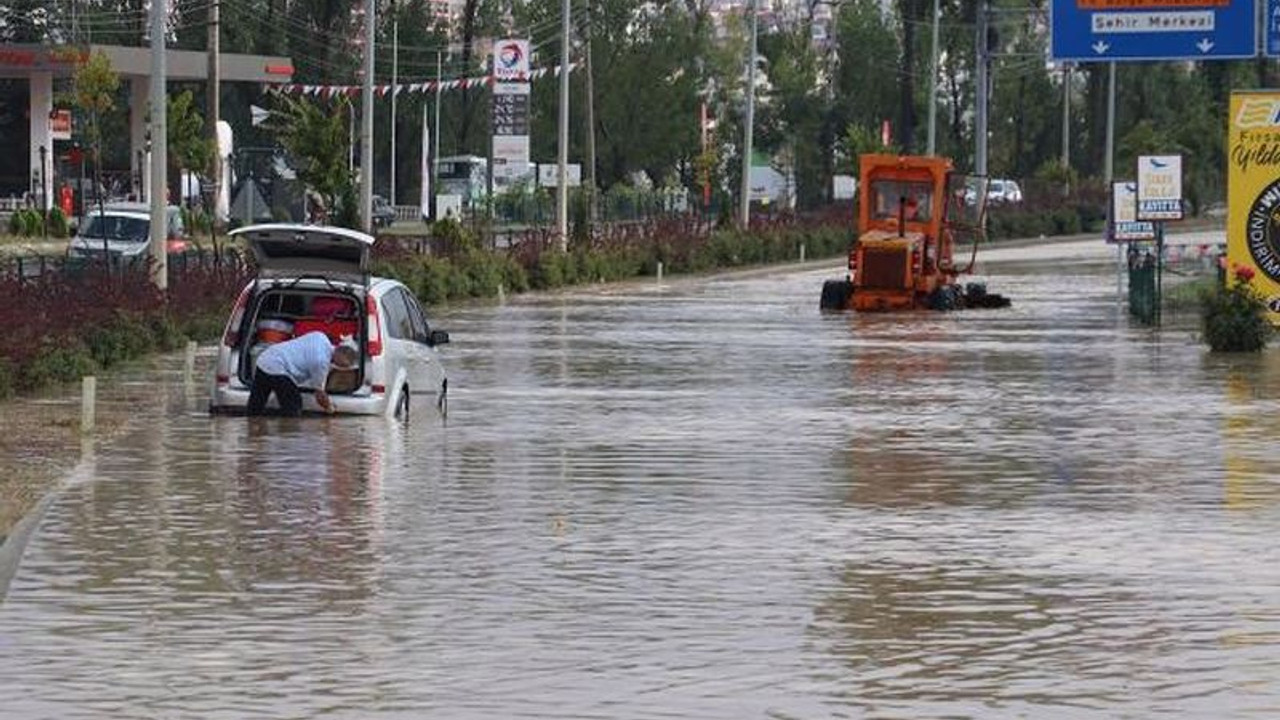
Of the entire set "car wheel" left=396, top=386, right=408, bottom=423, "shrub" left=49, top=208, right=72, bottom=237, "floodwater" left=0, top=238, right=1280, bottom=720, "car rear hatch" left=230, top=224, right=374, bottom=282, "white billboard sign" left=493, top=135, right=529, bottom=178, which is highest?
"white billboard sign" left=493, top=135, right=529, bottom=178

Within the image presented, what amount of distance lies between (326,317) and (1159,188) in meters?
27.1

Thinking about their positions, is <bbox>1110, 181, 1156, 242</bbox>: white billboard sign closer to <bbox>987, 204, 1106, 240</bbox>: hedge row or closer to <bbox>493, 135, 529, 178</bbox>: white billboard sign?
<bbox>493, 135, 529, 178</bbox>: white billboard sign

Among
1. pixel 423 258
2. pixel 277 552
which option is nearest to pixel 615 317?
pixel 423 258

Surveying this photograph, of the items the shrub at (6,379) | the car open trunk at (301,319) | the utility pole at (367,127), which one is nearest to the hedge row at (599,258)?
the utility pole at (367,127)

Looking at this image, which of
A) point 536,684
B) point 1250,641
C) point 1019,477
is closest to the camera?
point 536,684

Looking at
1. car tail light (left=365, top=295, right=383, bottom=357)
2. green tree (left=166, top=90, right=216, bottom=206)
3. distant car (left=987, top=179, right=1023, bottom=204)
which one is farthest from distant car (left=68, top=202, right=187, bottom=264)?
distant car (left=987, top=179, right=1023, bottom=204)

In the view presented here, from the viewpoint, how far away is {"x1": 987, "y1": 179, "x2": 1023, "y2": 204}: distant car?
116 m

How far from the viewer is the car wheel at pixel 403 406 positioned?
2648 centimetres

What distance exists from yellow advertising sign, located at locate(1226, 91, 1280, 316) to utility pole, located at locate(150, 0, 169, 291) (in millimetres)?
15387

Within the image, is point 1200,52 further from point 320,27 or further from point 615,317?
point 320,27

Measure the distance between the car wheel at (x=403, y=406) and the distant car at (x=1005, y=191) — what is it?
291 ft

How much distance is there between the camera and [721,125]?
12438 cm

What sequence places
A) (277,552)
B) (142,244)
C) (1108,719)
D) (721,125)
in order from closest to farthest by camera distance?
(1108,719) → (277,552) → (142,244) → (721,125)

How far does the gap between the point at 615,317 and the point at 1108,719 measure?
40.5 meters
